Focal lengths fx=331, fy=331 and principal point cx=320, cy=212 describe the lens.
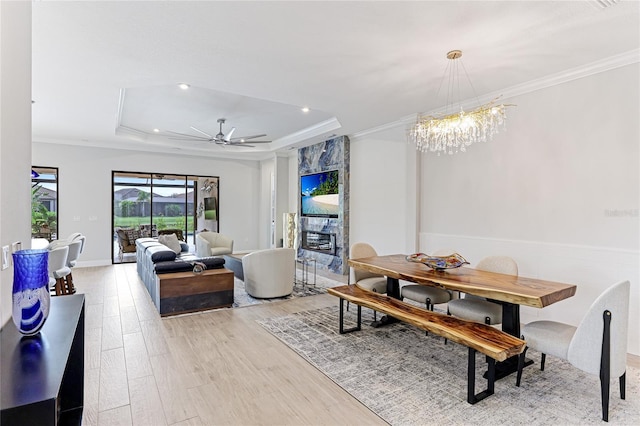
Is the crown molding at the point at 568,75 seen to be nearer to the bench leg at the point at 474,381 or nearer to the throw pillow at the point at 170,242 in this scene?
the bench leg at the point at 474,381

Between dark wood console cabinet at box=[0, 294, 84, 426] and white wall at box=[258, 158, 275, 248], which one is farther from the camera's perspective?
white wall at box=[258, 158, 275, 248]

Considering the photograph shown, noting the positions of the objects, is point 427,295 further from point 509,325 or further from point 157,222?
point 157,222

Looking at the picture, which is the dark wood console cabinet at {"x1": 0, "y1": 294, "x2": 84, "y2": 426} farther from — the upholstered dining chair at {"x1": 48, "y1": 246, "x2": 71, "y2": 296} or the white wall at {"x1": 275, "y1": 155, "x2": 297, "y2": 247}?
the white wall at {"x1": 275, "y1": 155, "x2": 297, "y2": 247}

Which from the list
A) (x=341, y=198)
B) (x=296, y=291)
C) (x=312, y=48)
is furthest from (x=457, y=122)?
(x=341, y=198)

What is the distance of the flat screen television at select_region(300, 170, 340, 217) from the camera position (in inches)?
292

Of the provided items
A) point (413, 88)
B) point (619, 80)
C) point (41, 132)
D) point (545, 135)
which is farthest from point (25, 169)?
point (41, 132)

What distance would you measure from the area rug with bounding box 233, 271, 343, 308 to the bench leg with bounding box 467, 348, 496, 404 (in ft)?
10.4

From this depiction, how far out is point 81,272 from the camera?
23.2 feet

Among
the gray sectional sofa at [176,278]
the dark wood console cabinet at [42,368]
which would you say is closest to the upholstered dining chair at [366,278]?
the gray sectional sofa at [176,278]

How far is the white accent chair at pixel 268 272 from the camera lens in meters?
5.04

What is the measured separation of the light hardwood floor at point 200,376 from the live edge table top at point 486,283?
1.23m

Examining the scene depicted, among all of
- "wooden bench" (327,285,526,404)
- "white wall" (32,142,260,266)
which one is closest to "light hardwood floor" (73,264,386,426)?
"wooden bench" (327,285,526,404)

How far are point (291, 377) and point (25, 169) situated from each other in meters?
2.40

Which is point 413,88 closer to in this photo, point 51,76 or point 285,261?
point 285,261
